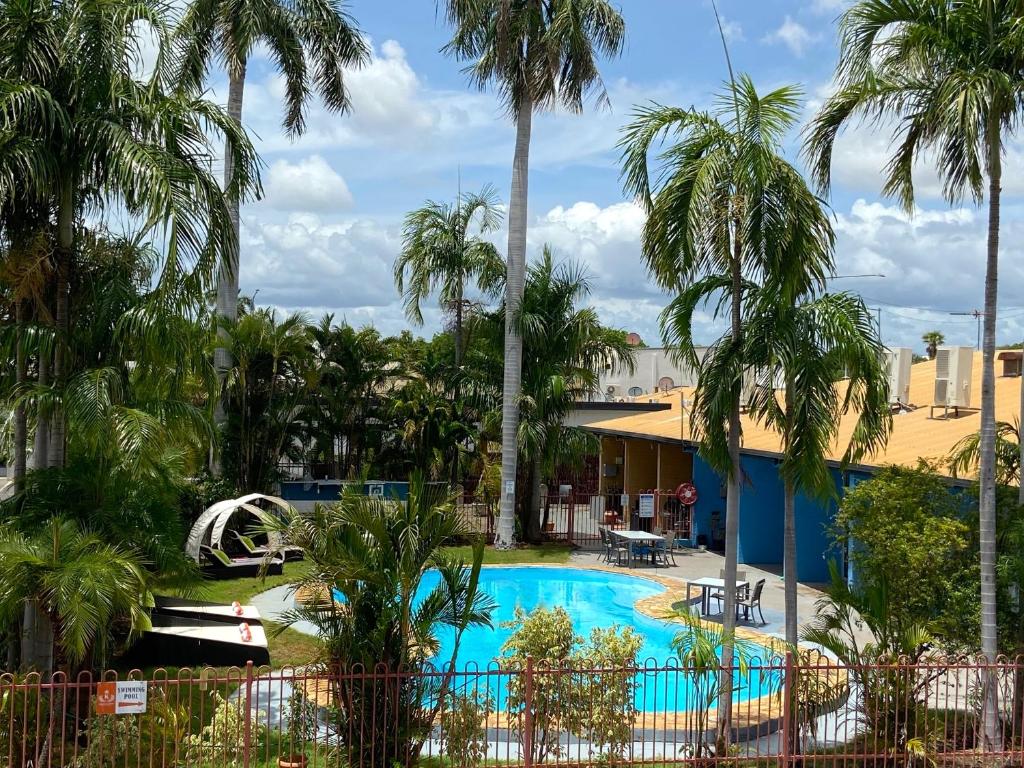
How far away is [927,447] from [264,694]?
1133 centimetres

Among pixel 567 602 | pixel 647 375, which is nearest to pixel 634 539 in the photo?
pixel 567 602

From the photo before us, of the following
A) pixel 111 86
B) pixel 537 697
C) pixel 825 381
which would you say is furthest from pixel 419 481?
pixel 111 86

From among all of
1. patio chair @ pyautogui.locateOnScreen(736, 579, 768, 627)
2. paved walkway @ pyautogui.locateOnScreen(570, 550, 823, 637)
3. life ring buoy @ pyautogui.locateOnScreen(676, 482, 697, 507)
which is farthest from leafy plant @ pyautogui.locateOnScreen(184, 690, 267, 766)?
life ring buoy @ pyautogui.locateOnScreen(676, 482, 697, 507)

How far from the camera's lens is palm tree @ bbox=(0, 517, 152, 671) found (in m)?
8.99

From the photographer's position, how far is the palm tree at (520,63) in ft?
75.0

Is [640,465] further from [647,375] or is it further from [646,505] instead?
[647,375]

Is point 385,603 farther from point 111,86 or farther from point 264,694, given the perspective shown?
point 111,86

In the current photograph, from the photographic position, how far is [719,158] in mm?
10172

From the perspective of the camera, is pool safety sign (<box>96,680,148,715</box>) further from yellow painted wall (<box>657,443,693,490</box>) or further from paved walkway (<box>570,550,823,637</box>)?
yellow painted wall (<box>657,443,693,490</box>)

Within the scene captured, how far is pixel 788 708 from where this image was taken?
31.3 feet

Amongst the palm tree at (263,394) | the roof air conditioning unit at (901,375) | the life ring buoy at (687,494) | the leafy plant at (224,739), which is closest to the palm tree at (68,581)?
the leafy plant at (224,739)

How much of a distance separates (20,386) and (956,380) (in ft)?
56.2

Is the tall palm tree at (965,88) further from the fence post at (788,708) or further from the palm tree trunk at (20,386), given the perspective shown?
the palm tree trunk at (20,386)

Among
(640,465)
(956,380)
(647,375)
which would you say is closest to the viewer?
(956,380)
